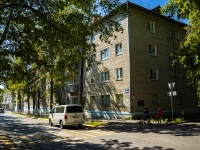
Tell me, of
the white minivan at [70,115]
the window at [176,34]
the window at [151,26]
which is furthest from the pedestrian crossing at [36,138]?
the window at [176,34]

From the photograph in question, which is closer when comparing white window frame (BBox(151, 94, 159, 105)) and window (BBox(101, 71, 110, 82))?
white window frame (BBox(151, 94, 159, 105))

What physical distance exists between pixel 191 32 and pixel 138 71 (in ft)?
25.2

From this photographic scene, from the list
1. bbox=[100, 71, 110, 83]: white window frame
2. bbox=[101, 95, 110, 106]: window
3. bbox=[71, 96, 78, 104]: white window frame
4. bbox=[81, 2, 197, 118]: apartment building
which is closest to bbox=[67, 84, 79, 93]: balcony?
bbox=[71, 96, 78, 104]: white window frame

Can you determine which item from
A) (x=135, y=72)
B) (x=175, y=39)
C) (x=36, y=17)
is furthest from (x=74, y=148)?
(x=175, y=39)

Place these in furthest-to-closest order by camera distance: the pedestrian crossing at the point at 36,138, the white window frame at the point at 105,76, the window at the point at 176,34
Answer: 1. the window at the point at 176,34
2. the white window frame at the point at 105,76
3. the pedestrian crossing at the point at 36,138

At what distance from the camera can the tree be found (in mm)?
13695

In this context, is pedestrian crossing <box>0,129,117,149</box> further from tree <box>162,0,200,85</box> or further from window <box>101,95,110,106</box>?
window <box>101,95,110,106</box>

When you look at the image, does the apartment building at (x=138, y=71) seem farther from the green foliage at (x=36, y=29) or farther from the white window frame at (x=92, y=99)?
the green foliage at (x=36, y=29)

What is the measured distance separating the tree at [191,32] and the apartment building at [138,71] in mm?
4890

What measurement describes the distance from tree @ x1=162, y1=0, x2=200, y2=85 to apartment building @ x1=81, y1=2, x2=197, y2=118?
16.0 ft

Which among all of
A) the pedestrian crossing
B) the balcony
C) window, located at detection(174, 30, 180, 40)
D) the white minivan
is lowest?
the pedestrian crossing

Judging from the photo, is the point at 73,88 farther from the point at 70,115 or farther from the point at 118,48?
the point at 70,115

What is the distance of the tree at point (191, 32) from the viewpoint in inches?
539

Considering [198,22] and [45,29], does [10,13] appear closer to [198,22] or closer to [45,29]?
[45,29]
